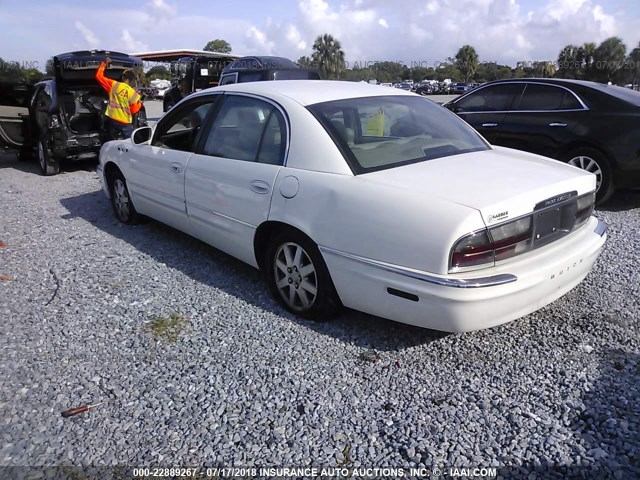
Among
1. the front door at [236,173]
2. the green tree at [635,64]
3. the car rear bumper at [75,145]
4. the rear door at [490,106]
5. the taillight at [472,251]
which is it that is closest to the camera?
the taillight at [472,251]

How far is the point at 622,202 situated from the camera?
20.4ft

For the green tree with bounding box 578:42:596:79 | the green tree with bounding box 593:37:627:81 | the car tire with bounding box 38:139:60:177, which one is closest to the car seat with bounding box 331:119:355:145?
the car tire with bounding box 38:139:60:177

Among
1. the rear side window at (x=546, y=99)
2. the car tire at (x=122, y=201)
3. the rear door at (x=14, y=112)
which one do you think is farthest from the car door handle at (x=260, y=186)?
the rear door at (x=14, y=112)

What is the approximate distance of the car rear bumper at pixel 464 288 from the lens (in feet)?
8.47

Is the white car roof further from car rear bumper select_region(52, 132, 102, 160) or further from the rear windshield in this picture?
car rear bumper select_region(52, 132, 102, 160)

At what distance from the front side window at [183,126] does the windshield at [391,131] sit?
138 centimetres

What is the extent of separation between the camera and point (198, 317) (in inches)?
139

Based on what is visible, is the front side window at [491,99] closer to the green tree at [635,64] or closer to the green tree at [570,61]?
the green tree at [570,61]

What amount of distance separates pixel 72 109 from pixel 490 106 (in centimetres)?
706

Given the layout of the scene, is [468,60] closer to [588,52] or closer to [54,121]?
[588,52]

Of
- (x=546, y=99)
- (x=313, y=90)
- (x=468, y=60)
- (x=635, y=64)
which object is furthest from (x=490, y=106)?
(x=468, y=60)

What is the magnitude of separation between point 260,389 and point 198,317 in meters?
1.00

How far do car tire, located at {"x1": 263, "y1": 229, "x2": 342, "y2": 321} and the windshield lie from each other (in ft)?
2.05

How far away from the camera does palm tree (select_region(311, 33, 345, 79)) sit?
5222cm
